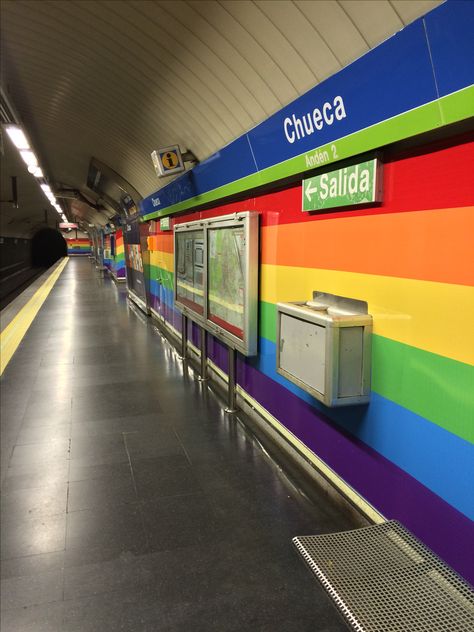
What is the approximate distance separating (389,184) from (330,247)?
0.66 metres

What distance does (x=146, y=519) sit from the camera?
2.86m

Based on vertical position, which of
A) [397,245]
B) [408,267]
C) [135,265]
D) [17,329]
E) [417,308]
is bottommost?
[17,329]

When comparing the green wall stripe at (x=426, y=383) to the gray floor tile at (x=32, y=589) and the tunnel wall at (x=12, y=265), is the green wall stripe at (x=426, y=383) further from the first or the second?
the tunnel wall at (x=12, y=265)

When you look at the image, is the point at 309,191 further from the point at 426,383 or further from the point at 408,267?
the point at 426,383

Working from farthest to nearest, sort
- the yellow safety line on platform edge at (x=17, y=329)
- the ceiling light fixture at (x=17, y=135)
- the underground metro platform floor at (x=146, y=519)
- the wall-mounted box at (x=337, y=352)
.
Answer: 1. the ceiling light fixture at (x=17, y=135)
2. the yellow safety line on platform edge at (x=17, y=329)
3. the wall-mounted box at (x=337, y=352)
4. the underground metro platform floor at (x=146, y=519)

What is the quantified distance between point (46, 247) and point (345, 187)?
4660 centimetres

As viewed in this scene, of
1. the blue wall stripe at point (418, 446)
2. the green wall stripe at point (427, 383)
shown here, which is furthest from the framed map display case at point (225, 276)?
the green wall stripe at point (427, 383)

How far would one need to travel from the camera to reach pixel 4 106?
22.5ft

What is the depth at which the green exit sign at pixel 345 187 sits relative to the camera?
2.46 metres

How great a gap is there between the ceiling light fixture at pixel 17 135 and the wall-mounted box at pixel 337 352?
20.8 feet

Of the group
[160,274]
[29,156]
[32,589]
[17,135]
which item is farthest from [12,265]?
[32,589]

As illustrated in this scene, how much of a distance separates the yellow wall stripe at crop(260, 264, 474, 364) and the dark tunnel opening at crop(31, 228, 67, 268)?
44618mm

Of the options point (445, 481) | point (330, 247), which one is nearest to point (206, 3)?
point (330, 247)

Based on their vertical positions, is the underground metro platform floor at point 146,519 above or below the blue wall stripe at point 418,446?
below
